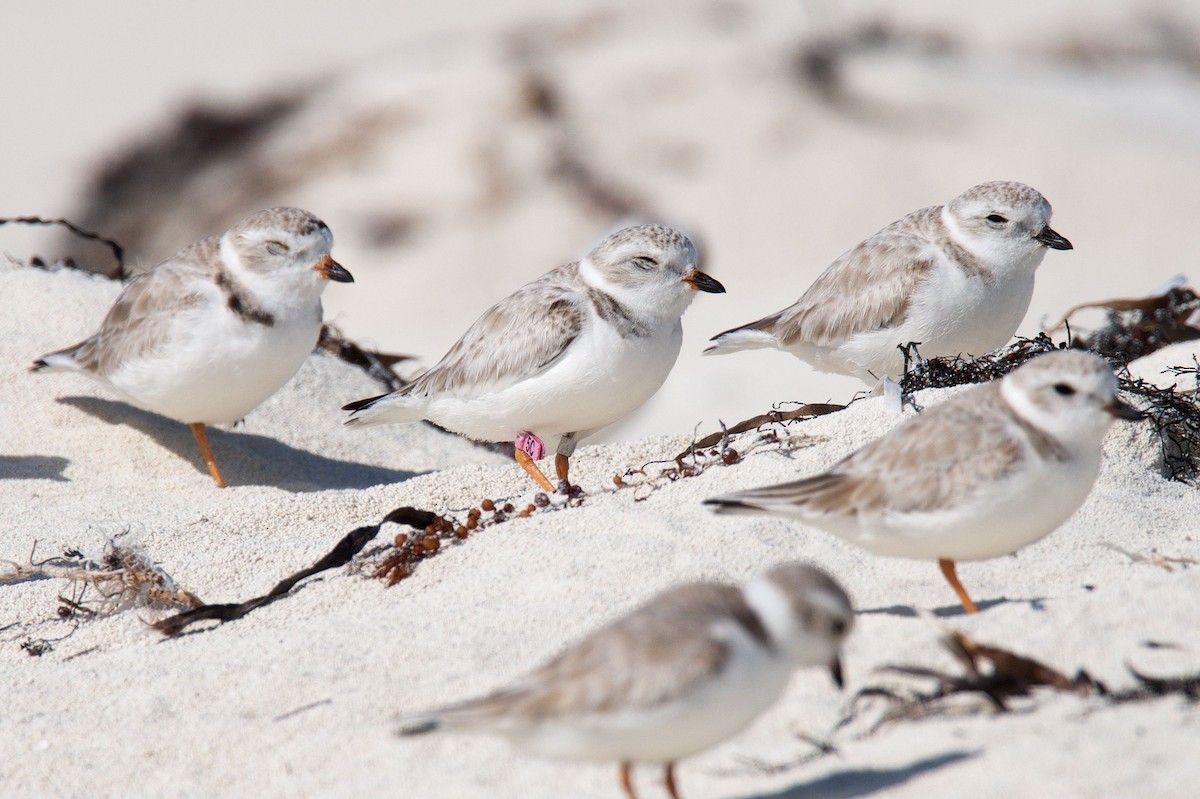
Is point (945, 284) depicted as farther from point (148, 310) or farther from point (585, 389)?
point (148, 310)

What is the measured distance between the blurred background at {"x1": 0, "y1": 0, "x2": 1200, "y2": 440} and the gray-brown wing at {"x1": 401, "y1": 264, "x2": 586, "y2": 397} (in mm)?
7830

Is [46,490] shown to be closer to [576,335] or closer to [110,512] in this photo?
[110,512]

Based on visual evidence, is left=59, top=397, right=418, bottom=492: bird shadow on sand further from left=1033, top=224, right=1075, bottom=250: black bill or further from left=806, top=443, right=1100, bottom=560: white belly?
left=806, top=443, right=1100, bottom=560: white belly

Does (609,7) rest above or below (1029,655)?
above

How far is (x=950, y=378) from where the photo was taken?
6.32 meters

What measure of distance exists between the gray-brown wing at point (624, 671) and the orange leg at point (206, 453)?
4.61 meters

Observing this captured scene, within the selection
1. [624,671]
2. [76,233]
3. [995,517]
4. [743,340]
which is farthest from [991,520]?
[76,233]

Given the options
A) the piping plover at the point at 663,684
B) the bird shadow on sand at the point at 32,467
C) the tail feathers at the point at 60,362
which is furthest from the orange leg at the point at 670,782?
the tail feathers at the point at 60,362

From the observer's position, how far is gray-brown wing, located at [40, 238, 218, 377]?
713 centimetres

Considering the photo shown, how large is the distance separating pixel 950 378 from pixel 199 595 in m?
3.62

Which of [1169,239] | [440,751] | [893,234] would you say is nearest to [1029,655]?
[440,751]

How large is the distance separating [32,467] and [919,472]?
199 inches

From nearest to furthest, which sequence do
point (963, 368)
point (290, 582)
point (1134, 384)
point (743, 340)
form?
point (290, 582), point (1134, 384), point (963, 368), point (743, 340)

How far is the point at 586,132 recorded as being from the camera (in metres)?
18.5
